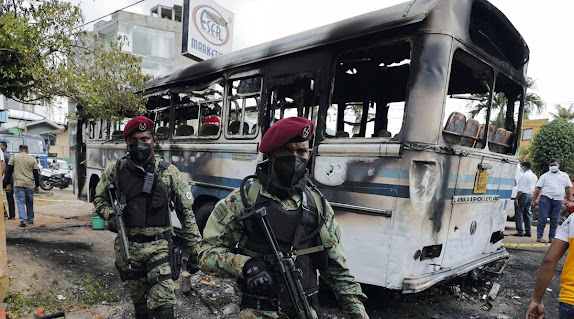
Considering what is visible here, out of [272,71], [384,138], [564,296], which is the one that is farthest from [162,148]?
[564,296]

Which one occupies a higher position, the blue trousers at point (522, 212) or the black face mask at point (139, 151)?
the black face mask at point (139, 151)

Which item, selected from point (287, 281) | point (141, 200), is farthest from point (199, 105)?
point (287, 281)

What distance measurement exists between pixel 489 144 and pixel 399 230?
1827 mm

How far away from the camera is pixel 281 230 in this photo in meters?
1.66

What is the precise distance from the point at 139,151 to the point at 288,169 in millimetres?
1613

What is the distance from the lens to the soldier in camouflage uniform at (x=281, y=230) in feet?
5.41

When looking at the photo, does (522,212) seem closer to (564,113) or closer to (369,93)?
(369,93)

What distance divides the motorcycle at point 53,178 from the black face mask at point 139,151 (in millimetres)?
13853

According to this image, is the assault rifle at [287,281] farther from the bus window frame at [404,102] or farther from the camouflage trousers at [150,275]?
the bus window frame at [404,102]

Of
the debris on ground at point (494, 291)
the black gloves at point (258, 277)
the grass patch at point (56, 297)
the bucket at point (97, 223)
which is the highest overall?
the black gloves at point (258, 277)

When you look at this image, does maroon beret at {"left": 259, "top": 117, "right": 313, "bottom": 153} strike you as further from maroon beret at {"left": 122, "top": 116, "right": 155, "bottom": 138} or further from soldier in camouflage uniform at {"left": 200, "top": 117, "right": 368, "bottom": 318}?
maroon beret at {"left": 122, "top": 116, "right": 155, "bottom": 138}

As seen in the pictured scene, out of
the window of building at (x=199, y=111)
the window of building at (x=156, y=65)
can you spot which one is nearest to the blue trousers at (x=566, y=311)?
the window of building at (x=199, y=111)

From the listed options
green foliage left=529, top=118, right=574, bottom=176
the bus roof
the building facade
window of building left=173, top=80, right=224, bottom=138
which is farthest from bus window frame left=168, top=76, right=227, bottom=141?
the building facade

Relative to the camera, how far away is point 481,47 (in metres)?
3.34
